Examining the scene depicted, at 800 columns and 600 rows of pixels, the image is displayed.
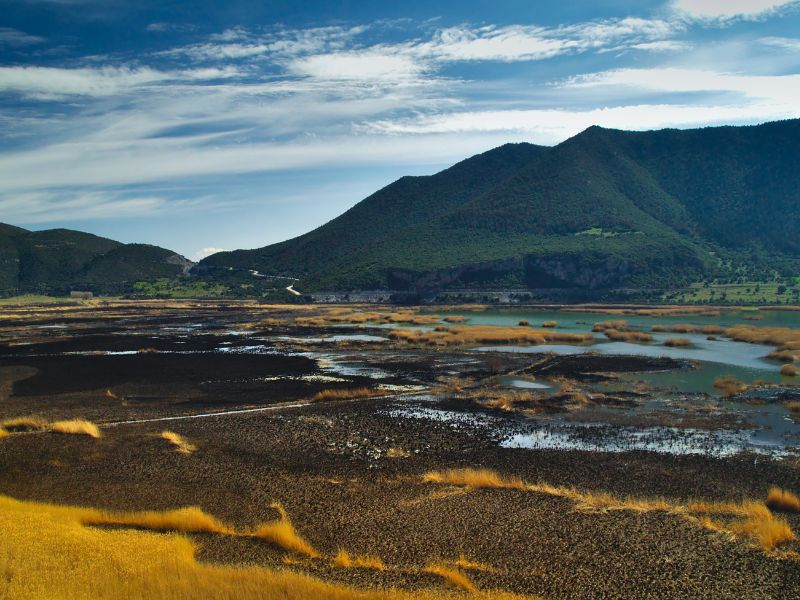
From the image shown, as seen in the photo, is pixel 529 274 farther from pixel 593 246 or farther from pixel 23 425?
→ pixel 23 425

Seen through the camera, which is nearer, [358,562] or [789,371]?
[358,562]

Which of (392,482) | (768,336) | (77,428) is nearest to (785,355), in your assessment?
(768,336)

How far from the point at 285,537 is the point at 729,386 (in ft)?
107

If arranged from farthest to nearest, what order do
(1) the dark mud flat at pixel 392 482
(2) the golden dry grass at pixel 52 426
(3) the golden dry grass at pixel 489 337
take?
(3) the golden dry grass at pixel 489 337, (2) the golden dry grass at pixel 52 426, (1) the dark mud flat at pixel 392 482

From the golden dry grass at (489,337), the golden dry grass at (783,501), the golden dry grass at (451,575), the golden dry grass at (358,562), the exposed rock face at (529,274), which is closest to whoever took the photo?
the golden dry grass at (451,575)

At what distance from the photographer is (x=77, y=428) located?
29.0 metres

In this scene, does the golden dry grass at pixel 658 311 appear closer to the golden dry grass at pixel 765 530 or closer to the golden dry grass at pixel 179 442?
the golden dry grass at pixel 179 442

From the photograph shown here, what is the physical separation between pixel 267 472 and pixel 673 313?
9772 cm

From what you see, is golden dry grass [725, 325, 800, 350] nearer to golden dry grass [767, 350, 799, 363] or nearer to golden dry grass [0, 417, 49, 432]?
golden dry grass [767, 350, 799, 363]

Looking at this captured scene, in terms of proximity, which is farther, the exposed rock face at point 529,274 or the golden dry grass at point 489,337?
the exposed rock face at point 529,274

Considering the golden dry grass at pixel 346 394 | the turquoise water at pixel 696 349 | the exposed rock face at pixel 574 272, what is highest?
the exposed rock face at pixel 574 272

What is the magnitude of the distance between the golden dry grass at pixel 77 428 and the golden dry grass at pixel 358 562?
17.4 metres

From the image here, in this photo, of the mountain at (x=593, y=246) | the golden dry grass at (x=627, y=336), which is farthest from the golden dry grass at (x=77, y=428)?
the mountain at (x=593, y=246)

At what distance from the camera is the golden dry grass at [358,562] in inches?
595
